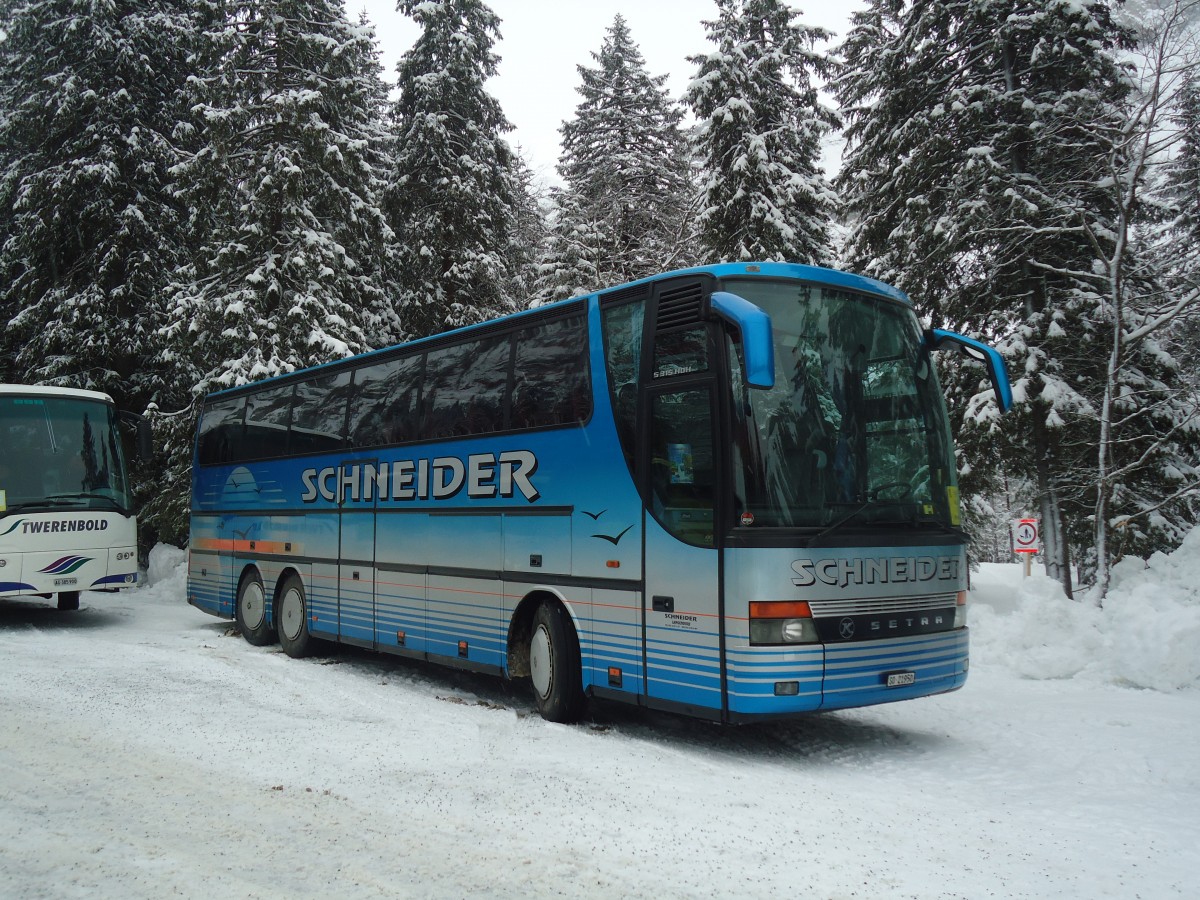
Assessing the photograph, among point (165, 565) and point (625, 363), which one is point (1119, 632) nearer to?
point (625, 363)

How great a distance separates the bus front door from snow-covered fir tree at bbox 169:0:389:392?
13.7m

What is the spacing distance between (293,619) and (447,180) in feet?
51.5

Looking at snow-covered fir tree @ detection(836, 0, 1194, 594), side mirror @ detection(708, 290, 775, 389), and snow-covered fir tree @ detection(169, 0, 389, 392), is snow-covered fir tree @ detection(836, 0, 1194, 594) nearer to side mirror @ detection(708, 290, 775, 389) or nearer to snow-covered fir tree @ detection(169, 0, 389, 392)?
side mirror @ detection(708, 290, 775, 389)

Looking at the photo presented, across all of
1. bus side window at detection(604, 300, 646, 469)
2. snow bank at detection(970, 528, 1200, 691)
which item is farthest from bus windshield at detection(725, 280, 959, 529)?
snow bank at detection(970, 528, 1200, 691)

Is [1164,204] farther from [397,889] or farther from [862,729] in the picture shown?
[397,889]

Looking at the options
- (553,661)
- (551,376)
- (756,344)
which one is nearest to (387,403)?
(551,376)

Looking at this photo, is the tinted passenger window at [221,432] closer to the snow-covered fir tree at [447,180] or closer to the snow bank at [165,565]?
the snow bank at [165,565]

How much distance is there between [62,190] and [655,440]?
831 inches

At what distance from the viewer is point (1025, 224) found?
1430cm

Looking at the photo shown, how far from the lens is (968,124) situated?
677 inches

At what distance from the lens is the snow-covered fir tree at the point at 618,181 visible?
2859 cm

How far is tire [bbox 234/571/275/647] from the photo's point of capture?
1352 centimetres

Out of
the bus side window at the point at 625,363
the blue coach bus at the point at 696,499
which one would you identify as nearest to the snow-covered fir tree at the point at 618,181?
the blue coach bus at the point at 696,499

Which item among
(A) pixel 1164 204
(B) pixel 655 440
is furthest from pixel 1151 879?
(A) pixel 1164 204
